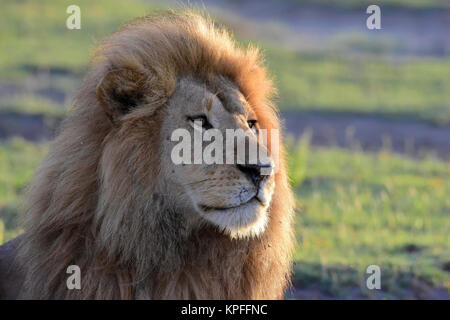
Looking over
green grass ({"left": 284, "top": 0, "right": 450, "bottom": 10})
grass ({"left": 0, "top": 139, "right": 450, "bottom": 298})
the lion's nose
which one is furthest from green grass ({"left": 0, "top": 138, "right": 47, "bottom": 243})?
green grass ({"left": 284, "top": 0, "right": 450, "bottom": 10})

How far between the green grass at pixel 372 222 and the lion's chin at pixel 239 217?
2291 millimetres

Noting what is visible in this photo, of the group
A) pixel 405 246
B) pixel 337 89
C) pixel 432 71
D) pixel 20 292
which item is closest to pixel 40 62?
pixel 337 89

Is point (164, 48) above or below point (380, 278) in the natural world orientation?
above

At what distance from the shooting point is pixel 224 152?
377 centimetres

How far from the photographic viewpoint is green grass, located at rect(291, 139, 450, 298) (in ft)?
20.2

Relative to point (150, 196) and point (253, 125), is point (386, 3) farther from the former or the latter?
point (150, 196)

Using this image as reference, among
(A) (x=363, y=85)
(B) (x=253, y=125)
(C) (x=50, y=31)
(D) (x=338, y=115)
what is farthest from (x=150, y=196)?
(C) (x=50, y=31)

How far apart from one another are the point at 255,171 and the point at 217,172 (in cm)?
17

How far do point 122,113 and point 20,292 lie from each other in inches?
44.1

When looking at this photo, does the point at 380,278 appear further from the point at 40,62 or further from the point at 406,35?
the point at 406,35

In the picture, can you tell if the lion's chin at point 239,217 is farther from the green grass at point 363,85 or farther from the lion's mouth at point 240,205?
the green grass at point 363,85

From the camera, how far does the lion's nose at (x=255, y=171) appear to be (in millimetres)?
3678

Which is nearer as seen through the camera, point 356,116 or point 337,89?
point 356,116

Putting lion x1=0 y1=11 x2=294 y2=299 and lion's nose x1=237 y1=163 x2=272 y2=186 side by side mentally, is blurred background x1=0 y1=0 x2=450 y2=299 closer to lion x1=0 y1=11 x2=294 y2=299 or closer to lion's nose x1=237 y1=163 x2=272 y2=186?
lion x1=0 y1=11 x2=294 y2=299
